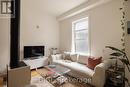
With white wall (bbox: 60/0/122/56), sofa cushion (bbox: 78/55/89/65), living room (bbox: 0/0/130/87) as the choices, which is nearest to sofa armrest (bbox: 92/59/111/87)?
living room (bbox: 0/0/130/87)

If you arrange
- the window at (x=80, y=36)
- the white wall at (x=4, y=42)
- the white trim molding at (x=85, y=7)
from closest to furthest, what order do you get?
the white trim molding at (x=85, y=7)
the white wall at (x=4, y=42)
the window at (x=80, y=36)

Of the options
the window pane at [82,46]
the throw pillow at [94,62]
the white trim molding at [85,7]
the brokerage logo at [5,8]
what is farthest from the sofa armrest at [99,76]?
the brokerage logo at [5,8]

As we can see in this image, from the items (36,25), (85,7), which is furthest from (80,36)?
(36,25)

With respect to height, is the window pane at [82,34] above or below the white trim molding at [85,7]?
below

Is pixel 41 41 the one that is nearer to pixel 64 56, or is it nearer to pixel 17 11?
pixel 64 56

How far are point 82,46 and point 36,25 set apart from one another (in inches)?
97.9

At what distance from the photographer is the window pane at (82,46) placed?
4440 millimetres

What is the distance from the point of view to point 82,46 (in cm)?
462

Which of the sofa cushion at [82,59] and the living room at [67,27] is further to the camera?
the sofa cushion at [82,59]

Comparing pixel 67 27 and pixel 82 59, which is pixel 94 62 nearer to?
pixel 82 59

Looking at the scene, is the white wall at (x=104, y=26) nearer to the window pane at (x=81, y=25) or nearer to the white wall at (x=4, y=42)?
the window pane at (x=81, y=25)

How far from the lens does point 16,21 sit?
2916 millimetres

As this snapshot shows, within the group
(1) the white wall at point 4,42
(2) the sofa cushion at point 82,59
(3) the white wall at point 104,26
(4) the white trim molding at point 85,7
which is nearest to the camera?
(3) the white wall at point 104,26

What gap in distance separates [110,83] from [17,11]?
11.1 ft
